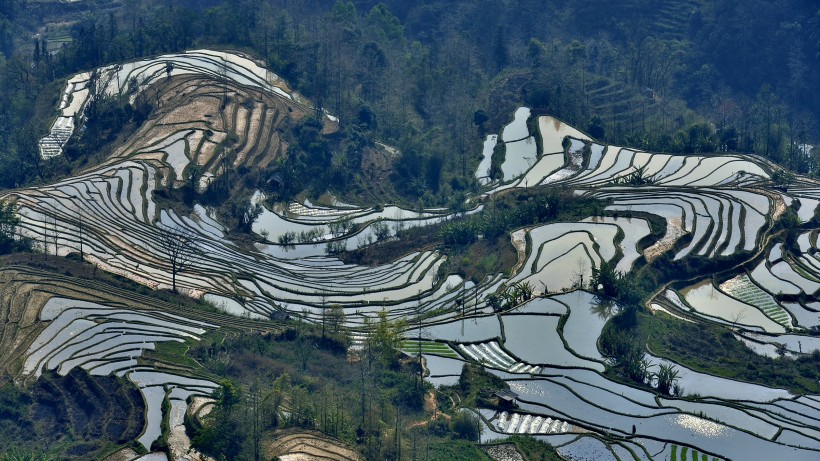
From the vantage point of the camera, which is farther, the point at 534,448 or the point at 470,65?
the point at 470,65

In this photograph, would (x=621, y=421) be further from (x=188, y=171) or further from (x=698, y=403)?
(x=188, y=171)

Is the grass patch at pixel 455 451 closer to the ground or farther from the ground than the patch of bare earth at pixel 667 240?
closer to the ground

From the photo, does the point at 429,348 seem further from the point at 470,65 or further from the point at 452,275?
the point at 470,65

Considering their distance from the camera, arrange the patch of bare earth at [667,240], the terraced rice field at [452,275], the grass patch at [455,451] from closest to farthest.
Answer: the grass patch at [455,451]
the terraced rice field at [452,275]
the patch of bare earth at [667,240]

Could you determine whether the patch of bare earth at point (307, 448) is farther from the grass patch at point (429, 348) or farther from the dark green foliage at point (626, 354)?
the dark green foliage at point (626, 354)

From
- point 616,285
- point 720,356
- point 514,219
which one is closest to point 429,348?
point 616,285

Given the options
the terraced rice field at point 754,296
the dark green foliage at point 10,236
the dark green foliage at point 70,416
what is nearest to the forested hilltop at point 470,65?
the dark green foliage at point 10,236

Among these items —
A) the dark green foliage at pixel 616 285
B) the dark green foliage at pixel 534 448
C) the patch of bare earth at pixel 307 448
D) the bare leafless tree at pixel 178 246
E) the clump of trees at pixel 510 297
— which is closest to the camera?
the patch of bare earth at pixel 307 448
